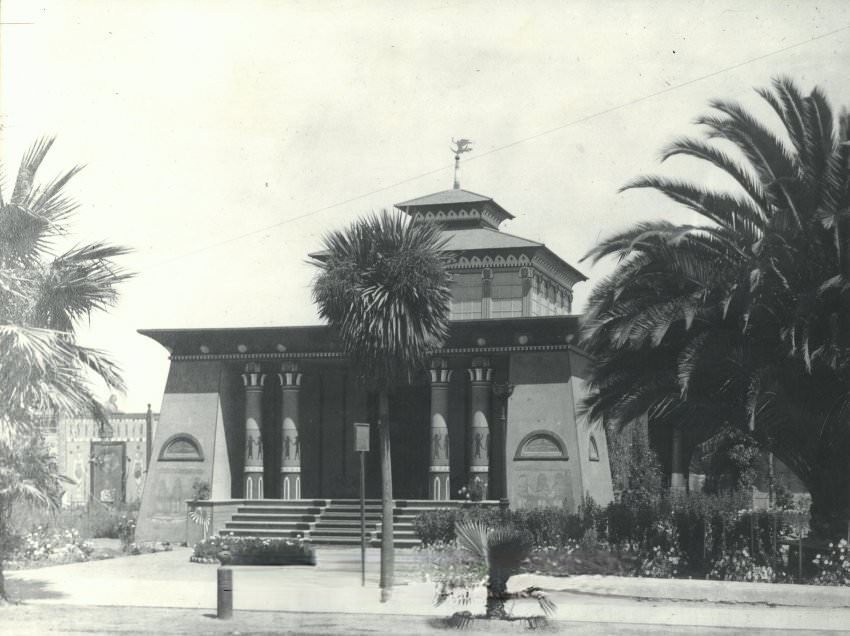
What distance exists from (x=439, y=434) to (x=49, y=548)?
30.7ft

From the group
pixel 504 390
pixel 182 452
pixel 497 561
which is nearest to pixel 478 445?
pixel 504 390

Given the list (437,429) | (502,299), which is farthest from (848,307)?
(502,299)

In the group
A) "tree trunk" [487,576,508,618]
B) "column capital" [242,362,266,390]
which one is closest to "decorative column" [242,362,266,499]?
"column capital" [242,362,266,390]

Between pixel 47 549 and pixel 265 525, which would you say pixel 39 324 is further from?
pixel 265 525

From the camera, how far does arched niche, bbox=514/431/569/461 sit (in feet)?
84.6

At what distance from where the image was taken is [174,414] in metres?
28.6

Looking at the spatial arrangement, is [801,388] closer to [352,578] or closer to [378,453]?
[352,578]

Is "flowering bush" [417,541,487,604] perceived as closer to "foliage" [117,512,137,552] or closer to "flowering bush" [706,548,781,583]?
"flowering bush" [706,548,781,583]

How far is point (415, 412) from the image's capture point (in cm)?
3050

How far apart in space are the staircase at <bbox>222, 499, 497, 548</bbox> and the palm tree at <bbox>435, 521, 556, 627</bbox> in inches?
424

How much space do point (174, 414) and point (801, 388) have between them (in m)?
16.4

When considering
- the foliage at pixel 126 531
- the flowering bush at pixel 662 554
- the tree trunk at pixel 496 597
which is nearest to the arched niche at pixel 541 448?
the flowering bush at pixel 662 554

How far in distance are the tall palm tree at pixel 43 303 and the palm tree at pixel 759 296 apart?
8.30 metres

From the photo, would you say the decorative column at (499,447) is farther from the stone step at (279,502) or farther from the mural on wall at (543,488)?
the stone step at (279,502)
